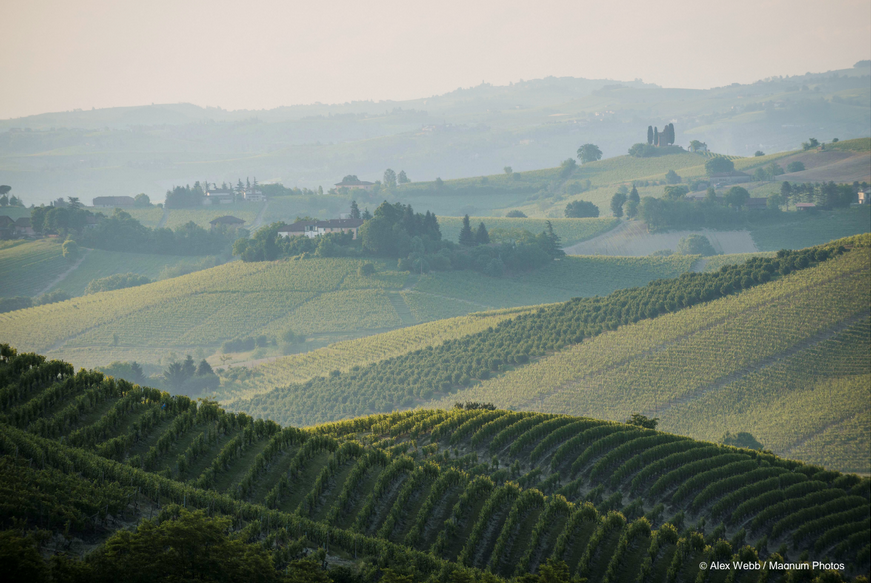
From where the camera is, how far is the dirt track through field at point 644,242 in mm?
166125

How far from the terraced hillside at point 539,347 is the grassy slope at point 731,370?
0.34m

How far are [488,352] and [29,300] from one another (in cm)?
10544

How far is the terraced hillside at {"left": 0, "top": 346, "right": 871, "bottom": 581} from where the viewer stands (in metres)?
23.5

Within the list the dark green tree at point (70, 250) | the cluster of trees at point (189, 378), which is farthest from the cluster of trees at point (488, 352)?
the dark green tree at point (70, 250)

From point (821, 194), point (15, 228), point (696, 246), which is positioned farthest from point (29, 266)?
point (821, 194)

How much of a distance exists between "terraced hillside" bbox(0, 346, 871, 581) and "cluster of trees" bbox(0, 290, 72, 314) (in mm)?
125741

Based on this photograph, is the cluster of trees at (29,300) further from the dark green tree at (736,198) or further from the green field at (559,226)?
the dark green tree at (736,198)

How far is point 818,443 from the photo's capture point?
57875mm

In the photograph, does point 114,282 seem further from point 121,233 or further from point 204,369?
point 204,369

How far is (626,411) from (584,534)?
4510 centimetres

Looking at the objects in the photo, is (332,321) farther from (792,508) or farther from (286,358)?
(792,508)

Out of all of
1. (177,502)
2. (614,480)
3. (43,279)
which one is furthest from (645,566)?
(43,279)

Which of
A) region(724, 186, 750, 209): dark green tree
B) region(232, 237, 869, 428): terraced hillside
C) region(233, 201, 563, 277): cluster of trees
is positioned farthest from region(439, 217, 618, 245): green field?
region(232, 237, 869, 428): terraced hillside

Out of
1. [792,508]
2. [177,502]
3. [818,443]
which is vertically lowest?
[818,443]
